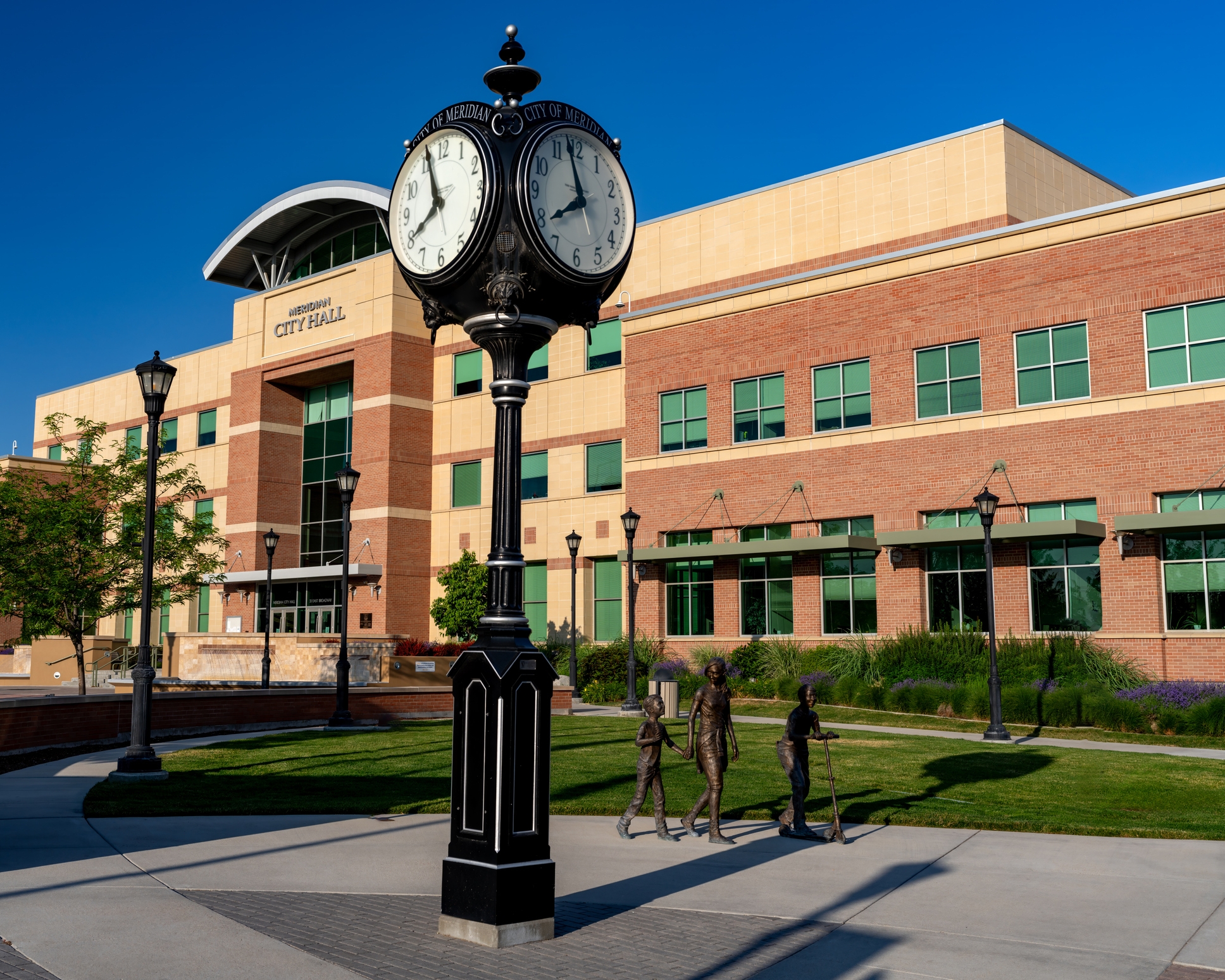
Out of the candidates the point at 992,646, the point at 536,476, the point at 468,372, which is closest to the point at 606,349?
the point at 536,476

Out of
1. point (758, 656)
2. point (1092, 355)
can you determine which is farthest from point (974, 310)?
point (758, 656)

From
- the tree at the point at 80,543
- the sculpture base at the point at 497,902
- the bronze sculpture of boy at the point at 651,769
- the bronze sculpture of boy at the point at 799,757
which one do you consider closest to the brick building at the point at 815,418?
the tree at the point at 80,543

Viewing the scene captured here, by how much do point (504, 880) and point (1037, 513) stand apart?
24.4 metres

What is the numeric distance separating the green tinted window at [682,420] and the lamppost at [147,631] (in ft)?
70.4

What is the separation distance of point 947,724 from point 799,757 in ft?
47.5

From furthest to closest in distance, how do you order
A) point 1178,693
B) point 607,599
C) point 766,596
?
point 607,599, point 766,596, point 1178,693

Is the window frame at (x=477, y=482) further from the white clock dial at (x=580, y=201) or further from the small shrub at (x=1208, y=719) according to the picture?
the white clock dial at (x=580, y=201)

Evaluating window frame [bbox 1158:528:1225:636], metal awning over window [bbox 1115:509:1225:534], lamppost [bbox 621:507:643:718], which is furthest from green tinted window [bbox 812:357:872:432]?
window frame [bbox 1158:528:1225:636]

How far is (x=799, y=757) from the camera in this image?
11031 mm

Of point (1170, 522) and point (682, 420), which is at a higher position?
point (682, 420)

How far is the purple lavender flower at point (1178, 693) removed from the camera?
23219 millimetres

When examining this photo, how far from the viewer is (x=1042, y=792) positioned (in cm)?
1416

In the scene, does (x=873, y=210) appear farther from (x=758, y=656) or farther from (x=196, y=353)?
(x=196, y=353)

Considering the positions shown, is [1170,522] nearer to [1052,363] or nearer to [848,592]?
[1052,363]
